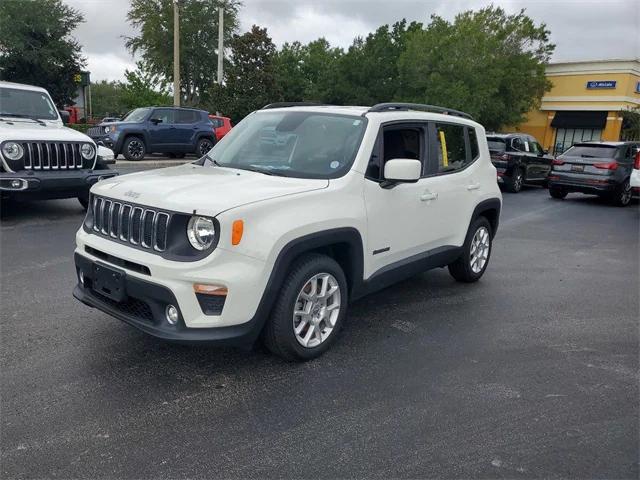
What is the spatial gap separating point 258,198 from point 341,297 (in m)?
1.04

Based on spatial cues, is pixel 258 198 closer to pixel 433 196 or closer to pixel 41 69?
pixel 433 196

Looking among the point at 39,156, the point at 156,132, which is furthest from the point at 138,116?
the point at 39,156

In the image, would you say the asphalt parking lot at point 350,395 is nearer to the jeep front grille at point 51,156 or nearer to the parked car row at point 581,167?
the jeep front grille at point 51,156

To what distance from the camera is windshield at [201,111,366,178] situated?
4.10m

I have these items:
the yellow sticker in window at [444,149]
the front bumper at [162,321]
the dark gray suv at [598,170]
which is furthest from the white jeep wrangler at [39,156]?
the dark gray suv at [598,170]

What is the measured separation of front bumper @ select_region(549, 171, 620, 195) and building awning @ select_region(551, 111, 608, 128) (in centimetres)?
2886

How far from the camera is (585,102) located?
39.8 metres

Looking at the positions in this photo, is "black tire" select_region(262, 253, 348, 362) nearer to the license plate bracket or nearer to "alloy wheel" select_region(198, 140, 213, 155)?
the license plate bracket

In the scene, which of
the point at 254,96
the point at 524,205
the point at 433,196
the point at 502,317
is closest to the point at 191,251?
the point at 433,196

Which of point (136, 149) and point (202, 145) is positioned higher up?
point (202, 145)

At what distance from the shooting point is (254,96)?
109ft

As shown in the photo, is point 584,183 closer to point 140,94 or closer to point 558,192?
point 558,192

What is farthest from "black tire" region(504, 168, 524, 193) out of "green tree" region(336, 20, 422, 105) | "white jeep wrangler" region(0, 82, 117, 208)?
"green tree" region(336, 20, 422, 105)

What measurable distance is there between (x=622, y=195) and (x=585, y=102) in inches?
1174
